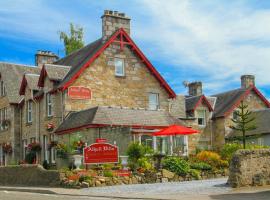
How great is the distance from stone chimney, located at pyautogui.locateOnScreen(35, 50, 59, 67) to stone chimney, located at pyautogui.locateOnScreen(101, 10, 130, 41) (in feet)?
39.1

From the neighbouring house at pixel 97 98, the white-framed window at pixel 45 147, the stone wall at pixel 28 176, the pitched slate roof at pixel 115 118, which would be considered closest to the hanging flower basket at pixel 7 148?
the neighbouring house at pixel 97 98

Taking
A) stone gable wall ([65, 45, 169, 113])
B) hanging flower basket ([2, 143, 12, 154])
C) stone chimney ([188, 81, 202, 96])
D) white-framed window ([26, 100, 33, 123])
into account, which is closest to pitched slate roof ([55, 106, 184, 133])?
stone gable wall ([65, 45, 169, 113])

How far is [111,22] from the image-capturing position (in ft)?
125

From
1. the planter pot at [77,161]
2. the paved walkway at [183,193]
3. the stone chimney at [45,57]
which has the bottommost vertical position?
A: the paved walkway at [183,193]

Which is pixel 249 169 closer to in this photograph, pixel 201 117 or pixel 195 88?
pixel 201 117

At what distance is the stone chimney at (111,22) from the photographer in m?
37.8

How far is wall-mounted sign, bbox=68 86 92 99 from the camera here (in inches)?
1395

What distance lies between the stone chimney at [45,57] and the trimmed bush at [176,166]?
79.3 ft

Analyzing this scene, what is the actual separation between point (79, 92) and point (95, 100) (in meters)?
1.36

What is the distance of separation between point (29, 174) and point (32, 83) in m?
13.9

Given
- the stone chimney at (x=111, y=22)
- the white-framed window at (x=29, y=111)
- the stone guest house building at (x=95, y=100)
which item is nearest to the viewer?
the stone guest house building at (x=95, y=100)

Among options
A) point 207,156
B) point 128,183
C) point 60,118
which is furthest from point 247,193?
point 60,118

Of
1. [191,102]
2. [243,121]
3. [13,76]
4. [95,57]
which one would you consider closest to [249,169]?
[243,121]

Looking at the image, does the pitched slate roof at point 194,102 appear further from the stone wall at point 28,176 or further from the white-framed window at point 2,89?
the stone wall at point 28,176
